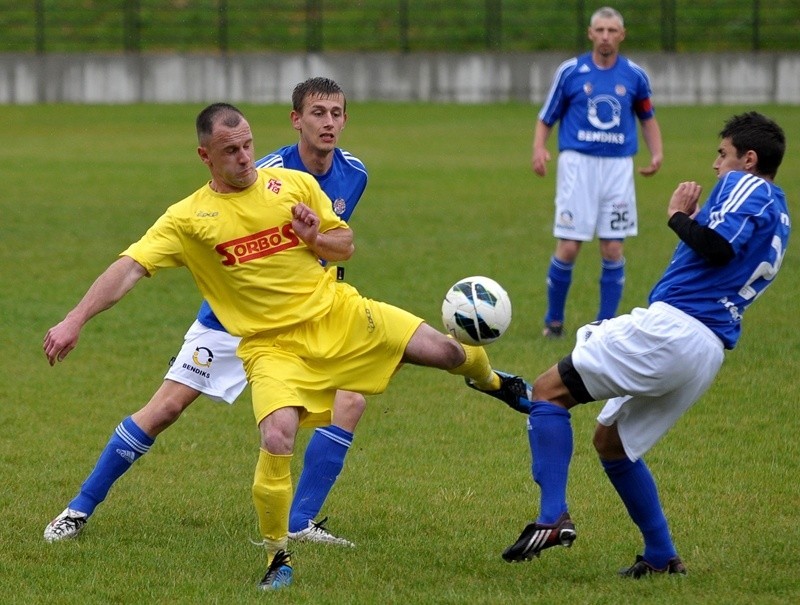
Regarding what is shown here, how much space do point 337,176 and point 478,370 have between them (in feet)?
3.79

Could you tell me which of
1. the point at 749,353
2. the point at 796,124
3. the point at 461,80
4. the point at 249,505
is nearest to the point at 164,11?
the point at 461,80

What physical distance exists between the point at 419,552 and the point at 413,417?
2.46m

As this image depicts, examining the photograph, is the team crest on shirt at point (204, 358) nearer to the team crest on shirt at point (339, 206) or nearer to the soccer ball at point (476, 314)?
the team crest on shirt at point (339, 206)

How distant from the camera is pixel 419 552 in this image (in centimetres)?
546

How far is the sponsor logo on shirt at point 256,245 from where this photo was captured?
17.0 feet

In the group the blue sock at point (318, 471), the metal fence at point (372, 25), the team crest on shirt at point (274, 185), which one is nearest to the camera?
the team crest on shirt at point (274, 185)

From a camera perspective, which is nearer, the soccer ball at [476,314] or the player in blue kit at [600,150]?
the soccer ball at [476,314]

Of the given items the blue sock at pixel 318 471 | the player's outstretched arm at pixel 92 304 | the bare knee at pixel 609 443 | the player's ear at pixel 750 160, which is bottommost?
the blue sock at pixel 318 471

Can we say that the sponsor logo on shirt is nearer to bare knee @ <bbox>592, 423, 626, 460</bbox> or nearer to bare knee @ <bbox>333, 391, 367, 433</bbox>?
bare knee @ <bbox>333, 391, 367, 433</bbox>

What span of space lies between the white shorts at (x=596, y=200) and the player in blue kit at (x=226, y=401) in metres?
4.69

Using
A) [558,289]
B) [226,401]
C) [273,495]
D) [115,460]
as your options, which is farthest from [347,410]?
[558,289]

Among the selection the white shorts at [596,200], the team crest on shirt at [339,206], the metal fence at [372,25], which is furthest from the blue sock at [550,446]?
the metal fence at [372,25]

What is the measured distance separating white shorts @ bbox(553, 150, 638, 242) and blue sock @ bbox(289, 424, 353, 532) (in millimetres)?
4992

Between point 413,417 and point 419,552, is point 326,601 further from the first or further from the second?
point 413,417
